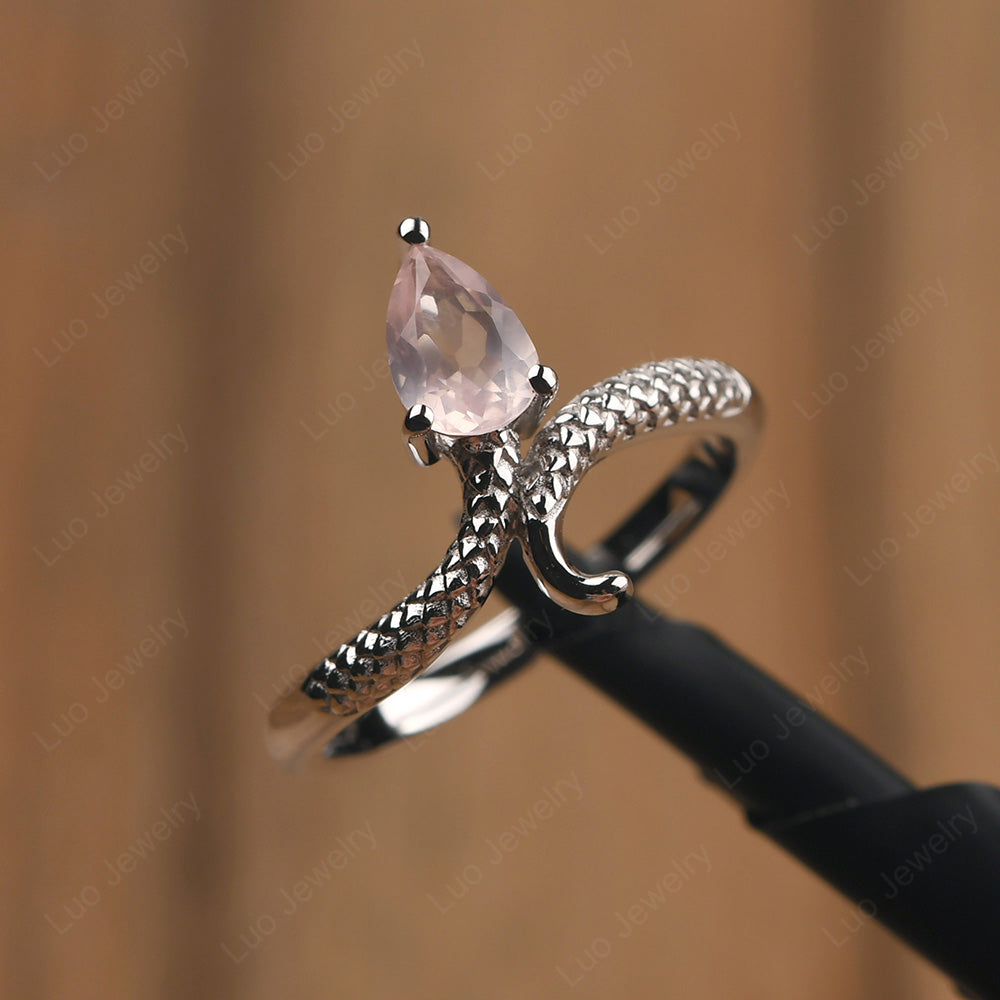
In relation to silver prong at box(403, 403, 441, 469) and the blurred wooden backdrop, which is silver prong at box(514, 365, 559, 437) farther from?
the blurred wooden backdrop

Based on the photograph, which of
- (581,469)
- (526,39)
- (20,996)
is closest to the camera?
(581,469)

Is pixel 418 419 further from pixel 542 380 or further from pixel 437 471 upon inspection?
pixel 437 471

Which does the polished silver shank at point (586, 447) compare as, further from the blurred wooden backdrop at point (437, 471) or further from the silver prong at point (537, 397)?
the blurred wooden backdrop at point (437, 471)

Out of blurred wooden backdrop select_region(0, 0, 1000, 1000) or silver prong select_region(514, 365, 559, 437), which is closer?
silver prong select_region(514, 365, 559, 437)

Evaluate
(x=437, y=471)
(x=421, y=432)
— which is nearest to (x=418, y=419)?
(x=421, y=432)

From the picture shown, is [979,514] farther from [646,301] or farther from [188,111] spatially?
[188,111]

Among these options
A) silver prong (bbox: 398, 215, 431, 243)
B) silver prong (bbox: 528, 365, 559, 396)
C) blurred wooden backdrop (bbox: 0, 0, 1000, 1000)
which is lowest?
blurred wooden backdrop (bbox: 0, 0, 1000, 1000)

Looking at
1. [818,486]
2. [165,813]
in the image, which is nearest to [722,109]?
[818,486]

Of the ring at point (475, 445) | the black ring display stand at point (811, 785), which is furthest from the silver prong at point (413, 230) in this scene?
the black ring display stand at point (811, 785)

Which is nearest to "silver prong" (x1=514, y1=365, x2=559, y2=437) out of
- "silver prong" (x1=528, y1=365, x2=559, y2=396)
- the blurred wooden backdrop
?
"silver prong" (x1=528, y1=365, x2=559, y2=396)
